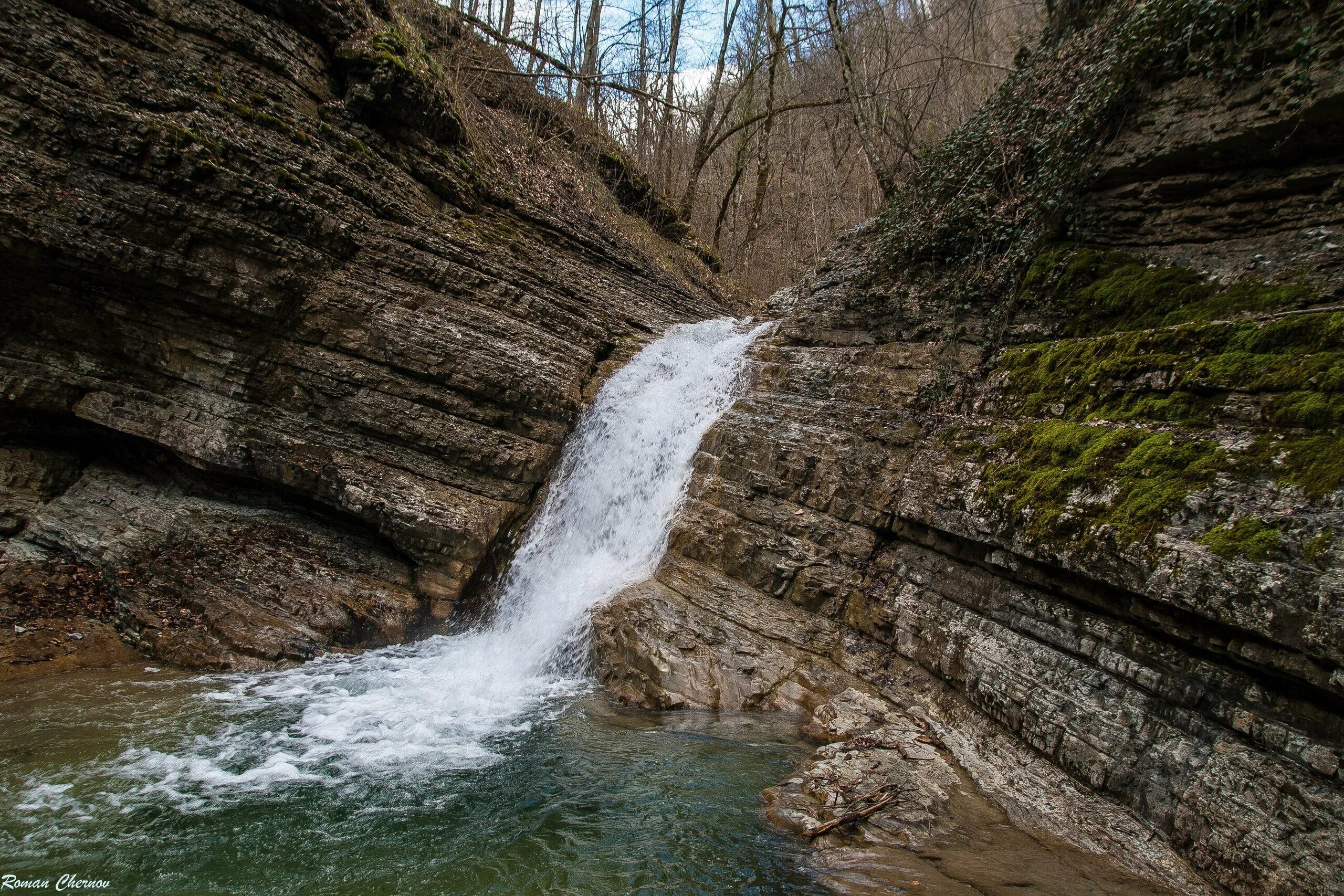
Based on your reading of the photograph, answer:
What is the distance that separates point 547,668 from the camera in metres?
7.48

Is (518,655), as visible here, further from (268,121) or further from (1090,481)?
(268,121)

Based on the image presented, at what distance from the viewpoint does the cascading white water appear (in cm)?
512

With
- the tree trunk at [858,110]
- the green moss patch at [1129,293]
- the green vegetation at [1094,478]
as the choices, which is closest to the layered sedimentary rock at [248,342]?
the green vegetation at [1094,478]

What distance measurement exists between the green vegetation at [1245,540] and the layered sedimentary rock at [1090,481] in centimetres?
2

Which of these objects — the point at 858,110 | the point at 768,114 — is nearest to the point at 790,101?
the point at 768,114

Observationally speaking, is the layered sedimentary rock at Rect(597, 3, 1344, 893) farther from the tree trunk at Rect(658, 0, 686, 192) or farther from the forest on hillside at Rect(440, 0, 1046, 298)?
the tree trunk at Rect(658, 0, 686, 192)

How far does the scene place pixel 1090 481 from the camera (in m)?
5.00

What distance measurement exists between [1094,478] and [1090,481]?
0.04 metres

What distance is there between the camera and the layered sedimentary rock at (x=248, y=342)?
6.74 m

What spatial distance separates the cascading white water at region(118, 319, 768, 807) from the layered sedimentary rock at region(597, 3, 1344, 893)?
2.94 feet

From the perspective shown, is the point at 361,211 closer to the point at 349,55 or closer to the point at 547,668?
Answer: the point at 349,55

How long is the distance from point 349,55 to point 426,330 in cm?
438

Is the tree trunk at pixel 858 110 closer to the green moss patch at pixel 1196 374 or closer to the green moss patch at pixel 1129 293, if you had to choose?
the green moss patch at pixel 1129 293

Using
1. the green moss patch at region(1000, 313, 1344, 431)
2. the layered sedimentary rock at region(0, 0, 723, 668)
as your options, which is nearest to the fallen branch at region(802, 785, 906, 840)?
the green moss patch at region(1000, 313, 1344, 431)
